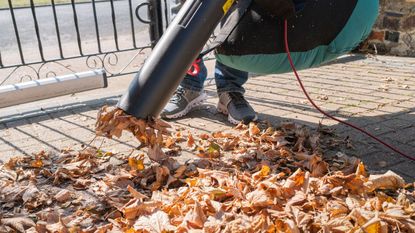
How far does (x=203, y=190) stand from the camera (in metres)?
2.02

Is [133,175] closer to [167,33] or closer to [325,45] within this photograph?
[167,33]

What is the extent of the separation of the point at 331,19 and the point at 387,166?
91cm

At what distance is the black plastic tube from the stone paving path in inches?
30.4

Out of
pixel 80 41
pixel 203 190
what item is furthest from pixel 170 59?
pixel 80 41

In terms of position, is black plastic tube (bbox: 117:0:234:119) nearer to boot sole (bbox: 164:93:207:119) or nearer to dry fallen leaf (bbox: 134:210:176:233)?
dry fallen leaf (bbox: 134:210:176:233)

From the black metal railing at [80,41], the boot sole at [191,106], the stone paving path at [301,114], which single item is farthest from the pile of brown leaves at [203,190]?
the black metal railing at [80,41]

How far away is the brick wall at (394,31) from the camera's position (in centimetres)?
545

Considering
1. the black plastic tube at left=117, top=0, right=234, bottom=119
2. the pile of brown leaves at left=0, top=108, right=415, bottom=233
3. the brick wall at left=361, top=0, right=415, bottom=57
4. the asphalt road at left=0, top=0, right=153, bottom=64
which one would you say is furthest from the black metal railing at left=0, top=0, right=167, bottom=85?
the brick wall at left=361, top=0, right=415, bottom=57

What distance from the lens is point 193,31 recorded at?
6.75ft

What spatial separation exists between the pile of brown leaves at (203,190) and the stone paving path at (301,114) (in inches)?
10.0

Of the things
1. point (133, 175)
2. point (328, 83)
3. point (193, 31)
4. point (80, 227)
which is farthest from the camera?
point (328, 83)

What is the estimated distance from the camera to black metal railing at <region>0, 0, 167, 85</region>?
15.4 feet

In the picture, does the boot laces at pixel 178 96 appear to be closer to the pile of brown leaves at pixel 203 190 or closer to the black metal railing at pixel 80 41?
the pile of brown leaves at pixel 203 190

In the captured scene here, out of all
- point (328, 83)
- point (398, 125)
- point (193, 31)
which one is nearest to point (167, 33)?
point (193, 31)
